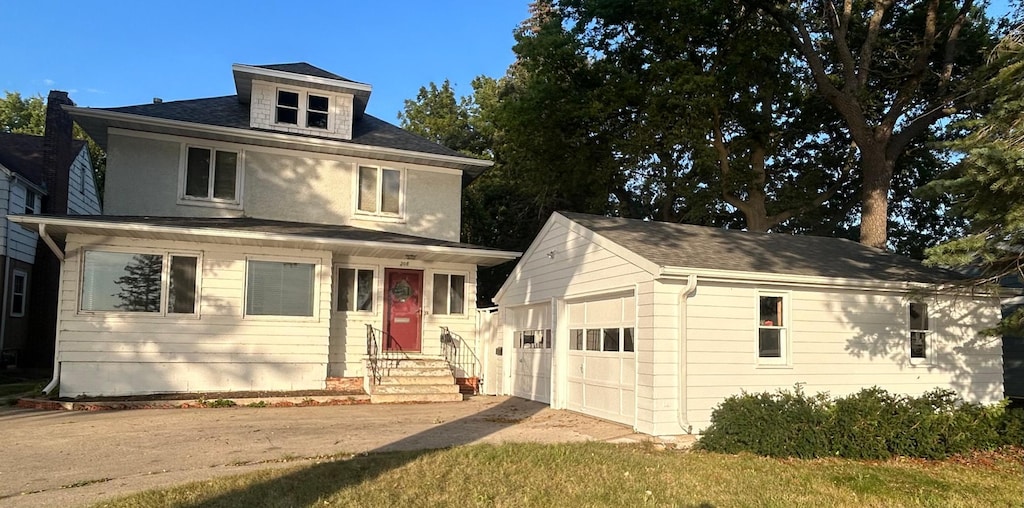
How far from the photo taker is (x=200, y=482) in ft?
22.9

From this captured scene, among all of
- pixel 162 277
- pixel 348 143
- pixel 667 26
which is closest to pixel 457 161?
pixel 348 143

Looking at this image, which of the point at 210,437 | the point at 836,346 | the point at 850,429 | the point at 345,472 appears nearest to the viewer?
the point at 345,472

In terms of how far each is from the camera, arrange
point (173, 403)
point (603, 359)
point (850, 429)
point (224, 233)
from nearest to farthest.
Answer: point (850, 429), point (603, 359), point (173, 403), point (224, 233)

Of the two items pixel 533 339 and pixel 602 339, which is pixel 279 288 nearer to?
pixel 533 339

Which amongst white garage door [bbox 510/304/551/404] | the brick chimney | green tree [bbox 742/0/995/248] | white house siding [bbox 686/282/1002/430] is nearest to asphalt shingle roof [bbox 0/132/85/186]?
the brick chimney

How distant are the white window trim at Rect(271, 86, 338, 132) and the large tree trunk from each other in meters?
15.1

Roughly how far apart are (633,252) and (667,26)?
1302 centimetres

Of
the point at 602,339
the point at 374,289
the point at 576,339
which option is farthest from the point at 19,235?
the point at 602,339

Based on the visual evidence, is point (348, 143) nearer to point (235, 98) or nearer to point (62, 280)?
point (235, 98)

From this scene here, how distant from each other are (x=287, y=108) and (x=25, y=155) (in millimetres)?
13563

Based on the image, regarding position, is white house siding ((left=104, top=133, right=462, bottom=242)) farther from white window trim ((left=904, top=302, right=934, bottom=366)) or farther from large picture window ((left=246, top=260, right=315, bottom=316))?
white window trim ((left=904, top=302, right=934, bottom=366))

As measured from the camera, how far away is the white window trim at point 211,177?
15.7 meters

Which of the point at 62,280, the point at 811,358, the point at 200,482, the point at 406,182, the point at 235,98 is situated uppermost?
the point at 235,98

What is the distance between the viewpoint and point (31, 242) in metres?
22.3
